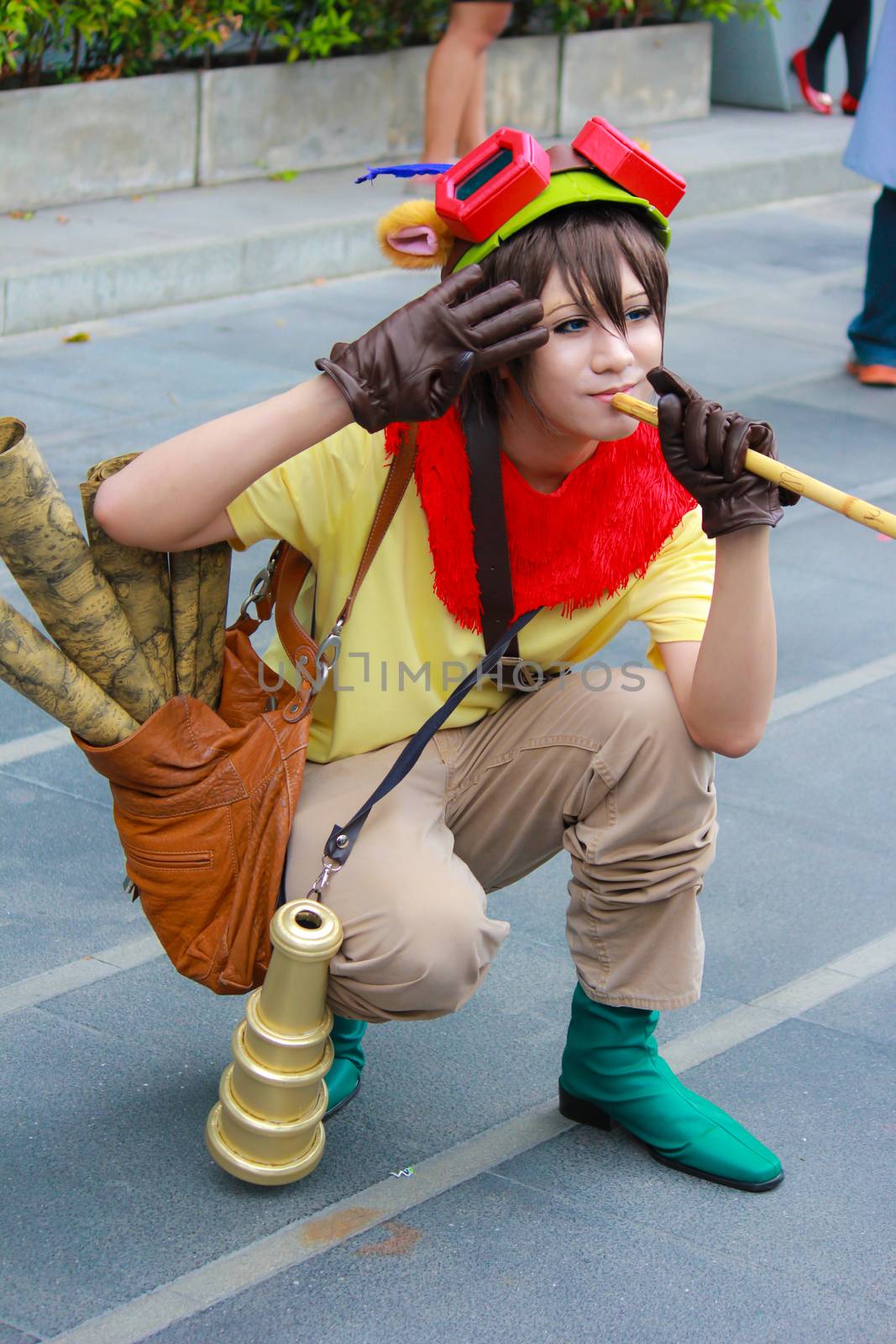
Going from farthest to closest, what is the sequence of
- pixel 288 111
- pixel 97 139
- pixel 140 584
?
pixel 288 111, pixel 97 139, pixel 140 584

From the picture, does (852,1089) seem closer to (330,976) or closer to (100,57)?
(330,976)

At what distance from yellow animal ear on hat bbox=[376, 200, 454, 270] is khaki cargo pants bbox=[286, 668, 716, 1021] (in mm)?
550

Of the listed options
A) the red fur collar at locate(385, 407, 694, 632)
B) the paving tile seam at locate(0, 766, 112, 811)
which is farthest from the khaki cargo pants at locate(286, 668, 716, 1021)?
the paving tile seam at locate(0, 766, 112, 811)

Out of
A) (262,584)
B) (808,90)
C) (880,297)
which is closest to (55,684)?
(262,584)

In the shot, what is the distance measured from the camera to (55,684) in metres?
2.01

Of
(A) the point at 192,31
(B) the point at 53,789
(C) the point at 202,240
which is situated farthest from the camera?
(A) the point at 192,31

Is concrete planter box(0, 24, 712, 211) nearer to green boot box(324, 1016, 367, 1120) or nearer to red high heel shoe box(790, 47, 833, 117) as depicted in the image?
red high heel shoe box(790, 47, 833, 117)

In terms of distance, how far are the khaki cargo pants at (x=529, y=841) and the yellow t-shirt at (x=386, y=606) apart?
47 millimetres

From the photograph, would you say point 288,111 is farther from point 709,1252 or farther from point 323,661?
point 709,1252

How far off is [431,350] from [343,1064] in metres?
0.98

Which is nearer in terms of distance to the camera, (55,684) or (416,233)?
(55,684)

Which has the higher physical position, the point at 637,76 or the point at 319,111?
the point at 319,111

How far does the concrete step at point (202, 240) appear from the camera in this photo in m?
6.21

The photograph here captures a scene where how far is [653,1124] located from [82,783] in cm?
139
